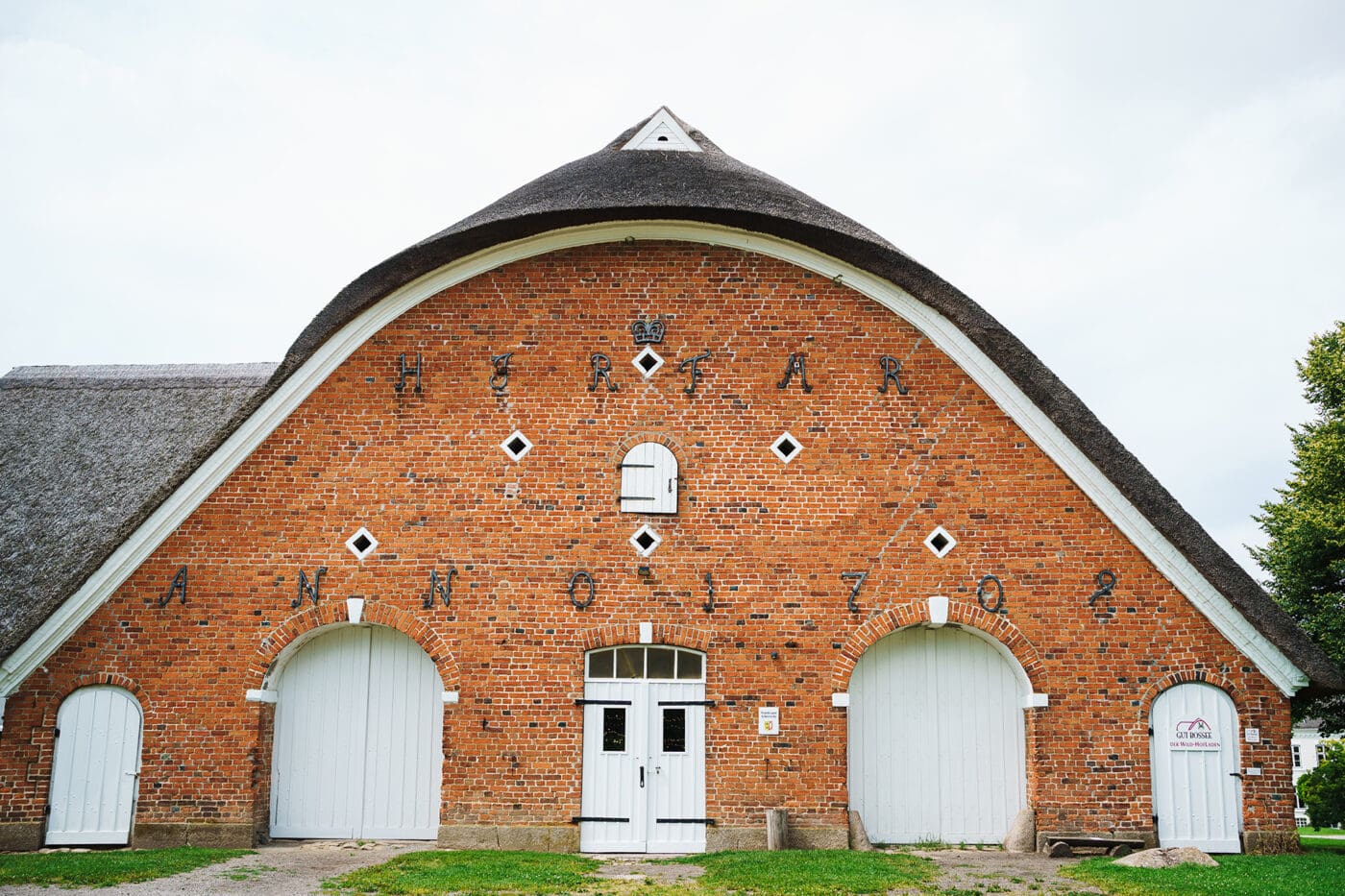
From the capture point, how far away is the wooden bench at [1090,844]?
1198cm

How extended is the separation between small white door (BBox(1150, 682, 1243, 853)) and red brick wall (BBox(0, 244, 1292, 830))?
0.18m

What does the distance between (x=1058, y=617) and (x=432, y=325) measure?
8283 millimetres

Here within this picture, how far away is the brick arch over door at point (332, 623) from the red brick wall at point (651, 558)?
1.7 inches

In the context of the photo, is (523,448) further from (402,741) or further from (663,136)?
(663,136)

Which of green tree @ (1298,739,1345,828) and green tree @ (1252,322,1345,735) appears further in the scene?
green tree @ (1298,739,1345,828)

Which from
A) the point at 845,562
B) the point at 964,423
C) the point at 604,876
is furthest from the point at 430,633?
the point at 964,423

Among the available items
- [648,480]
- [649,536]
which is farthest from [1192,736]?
[648,480]

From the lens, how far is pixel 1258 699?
40.8ft

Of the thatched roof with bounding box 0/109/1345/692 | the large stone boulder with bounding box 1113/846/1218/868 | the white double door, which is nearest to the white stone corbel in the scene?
the thatched roof with bounding box 0/109/1345/692

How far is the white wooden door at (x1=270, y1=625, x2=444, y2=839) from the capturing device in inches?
508

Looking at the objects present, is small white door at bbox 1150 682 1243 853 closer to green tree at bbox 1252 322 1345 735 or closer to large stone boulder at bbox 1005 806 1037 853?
large stone boulder at bbox 1005 806 1037 853

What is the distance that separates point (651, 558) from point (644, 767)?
239 centimetres

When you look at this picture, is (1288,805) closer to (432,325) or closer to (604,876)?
(604,876)

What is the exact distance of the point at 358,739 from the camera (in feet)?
42.9
